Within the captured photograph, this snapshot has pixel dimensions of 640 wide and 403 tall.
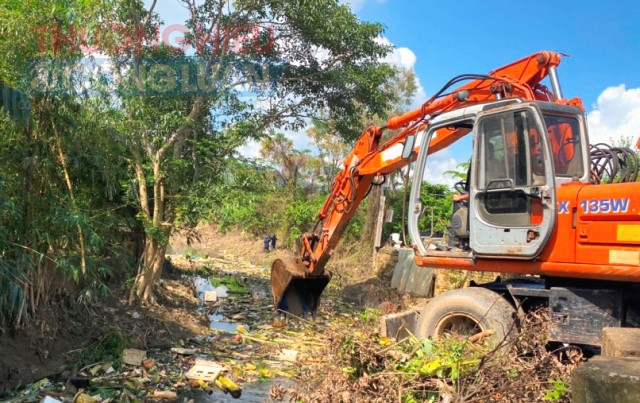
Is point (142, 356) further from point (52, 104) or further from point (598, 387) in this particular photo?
point (598, 387)

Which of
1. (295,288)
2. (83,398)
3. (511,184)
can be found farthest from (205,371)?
(511,184)

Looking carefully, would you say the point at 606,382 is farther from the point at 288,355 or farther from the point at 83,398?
the point at 288,355

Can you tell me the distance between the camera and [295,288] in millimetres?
9328

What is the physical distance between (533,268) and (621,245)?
2.41 feet

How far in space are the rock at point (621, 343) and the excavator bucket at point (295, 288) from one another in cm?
594

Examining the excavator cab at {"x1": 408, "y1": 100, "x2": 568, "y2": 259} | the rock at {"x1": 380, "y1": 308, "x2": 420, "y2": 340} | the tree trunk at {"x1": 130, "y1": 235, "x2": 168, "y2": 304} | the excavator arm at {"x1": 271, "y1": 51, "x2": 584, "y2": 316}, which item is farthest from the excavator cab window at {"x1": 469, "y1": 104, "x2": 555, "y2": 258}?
the tree trunk at {"x1": 130, "y1": 235, "x2": 168, "y2": 304}

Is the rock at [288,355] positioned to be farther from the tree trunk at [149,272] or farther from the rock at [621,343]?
the rock at [621,343]

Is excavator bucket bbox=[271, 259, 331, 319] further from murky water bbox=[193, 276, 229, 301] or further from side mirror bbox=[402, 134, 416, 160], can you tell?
side mirror bbox=[402, 134, 416, 160]

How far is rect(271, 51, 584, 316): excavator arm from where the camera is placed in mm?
5781

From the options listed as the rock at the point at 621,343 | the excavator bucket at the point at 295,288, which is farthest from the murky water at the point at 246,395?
the rock at the point at 621,343

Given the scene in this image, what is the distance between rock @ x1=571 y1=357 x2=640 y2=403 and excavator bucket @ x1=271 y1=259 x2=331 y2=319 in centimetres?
654

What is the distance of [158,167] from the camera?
852 centimetres

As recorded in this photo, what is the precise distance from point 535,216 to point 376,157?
3328 mm

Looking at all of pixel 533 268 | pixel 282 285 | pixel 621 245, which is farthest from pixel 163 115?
pixel 621 245
